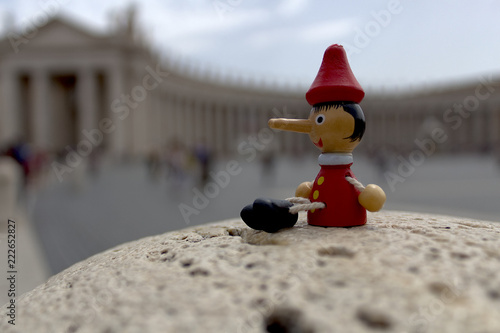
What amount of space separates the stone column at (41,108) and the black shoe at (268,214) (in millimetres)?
36005

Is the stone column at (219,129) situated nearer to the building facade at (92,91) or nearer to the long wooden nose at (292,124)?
the building facade at (92,91)

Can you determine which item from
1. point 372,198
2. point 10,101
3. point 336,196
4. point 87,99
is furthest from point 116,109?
point 372,198

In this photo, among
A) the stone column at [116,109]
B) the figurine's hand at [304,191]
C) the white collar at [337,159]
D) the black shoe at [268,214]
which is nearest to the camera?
the black shoe at [268,214]

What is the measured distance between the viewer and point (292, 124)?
6.98ft

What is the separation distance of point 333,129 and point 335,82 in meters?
0.24

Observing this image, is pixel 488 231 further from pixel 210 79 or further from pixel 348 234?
pixel 210 79

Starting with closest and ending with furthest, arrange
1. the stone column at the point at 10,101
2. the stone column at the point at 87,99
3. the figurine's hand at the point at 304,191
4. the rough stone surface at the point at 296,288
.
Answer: the rough stone surface at the point at 296,288
the figurine's hand at the point at 304,191
the stone column at the point at 87,99
the stone column at the point at 10,101

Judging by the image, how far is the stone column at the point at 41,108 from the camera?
33.7m

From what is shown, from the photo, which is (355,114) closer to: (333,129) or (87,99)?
(333,129)

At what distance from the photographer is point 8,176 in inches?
304

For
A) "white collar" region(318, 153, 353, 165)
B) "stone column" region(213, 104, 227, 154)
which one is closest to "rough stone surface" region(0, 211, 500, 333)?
"white collar" region(318, 153, 353, 165)

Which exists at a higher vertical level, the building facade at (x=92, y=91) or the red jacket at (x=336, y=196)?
the building facade at (x=92, y=91)

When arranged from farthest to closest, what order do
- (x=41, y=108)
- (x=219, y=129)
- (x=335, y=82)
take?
(x=219, y=129), (x=41, y=108), (x=335, y=82)

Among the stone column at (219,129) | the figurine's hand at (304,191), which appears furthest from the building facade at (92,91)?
the figurine's hand at (304,191)
